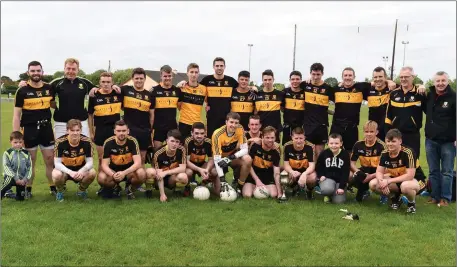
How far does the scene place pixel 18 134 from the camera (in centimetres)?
634

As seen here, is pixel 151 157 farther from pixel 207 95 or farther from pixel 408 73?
pixel 408 73

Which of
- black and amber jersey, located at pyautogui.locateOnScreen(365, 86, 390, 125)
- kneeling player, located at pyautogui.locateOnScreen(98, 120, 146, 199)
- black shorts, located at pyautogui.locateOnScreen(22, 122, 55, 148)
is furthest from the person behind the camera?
black and amber jersey, located at pyautogui.locateOnScreen(365, 86, 390, 125)

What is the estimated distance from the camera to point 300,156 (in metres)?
6.78

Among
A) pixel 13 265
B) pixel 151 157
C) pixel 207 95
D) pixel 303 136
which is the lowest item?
pixel 13 265

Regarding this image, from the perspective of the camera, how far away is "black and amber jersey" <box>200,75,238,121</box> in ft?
25.0

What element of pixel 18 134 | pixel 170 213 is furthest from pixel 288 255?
pixel 18 134

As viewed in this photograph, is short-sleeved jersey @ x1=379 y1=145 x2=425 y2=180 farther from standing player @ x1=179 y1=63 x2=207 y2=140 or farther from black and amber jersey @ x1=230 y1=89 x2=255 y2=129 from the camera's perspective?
standing player @ x1=179 y1=63 x2=207 y2=140

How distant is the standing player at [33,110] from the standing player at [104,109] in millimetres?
690

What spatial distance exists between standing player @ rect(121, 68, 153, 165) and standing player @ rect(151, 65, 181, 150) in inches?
6.8

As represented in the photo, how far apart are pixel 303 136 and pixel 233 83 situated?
1.78m

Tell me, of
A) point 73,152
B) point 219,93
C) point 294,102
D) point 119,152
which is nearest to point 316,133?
point 294,102

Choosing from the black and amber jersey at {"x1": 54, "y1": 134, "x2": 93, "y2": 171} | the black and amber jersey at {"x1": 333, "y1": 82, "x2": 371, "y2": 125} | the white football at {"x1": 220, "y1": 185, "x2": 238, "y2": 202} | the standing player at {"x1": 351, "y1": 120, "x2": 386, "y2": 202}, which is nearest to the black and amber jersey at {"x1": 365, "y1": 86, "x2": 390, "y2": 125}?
the black and amber jersey at {"x1": 333, "y1": 82, "x2": 371, "y2": 125}

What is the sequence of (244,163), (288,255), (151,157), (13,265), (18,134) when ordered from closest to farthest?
(13,265) < (288,255) < (18,134) < (244,163) < (151,157)

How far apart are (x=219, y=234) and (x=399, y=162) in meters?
3.03
